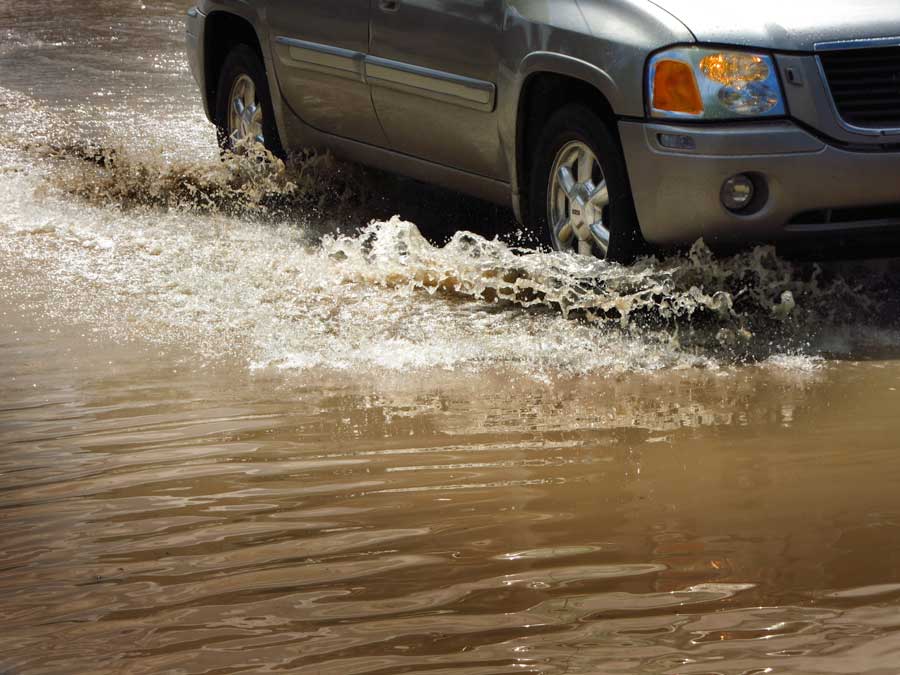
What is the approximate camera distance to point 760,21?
4.60 metres

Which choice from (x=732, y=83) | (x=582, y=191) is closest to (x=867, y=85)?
(x=732, y=83)

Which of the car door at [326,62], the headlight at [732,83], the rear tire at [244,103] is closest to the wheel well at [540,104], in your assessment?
the headlight at [732,83]

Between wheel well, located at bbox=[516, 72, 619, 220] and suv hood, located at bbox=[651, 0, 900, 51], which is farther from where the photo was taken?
wheel well, located at bbox=[516, 72, 619, 220]

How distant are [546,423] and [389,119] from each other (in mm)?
2483

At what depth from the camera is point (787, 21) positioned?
4.60 m

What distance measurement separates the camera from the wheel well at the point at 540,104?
5062mm

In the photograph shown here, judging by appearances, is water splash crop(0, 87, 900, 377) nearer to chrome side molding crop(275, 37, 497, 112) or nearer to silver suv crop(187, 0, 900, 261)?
silver suv crop(187, 0, 900, 261)

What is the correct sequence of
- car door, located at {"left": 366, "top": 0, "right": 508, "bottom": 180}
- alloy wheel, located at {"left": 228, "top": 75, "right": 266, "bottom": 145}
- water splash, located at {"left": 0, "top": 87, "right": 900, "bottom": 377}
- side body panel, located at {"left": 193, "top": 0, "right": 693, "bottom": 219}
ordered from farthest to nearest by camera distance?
alloy wheel, located at {"left": 228, "top": 75, "right": 266, "bottom": 145}, car door, located at {"left": 366, "top": 0, "right": 508, "bottom": 180}, side body panel, located at {"left": 193, "top": 0, "right": 693, "bottom": 219}, water splash, located at {"left": 0, "top": 87, "right": 900, "bottom": 377}

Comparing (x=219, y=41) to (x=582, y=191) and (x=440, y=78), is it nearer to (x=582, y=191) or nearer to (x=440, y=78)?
(x=440, y=78)

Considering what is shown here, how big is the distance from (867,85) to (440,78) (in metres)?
1.74

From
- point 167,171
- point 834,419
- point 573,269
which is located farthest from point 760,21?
point 167,171

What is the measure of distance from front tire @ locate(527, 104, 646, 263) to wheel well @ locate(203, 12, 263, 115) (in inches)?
100

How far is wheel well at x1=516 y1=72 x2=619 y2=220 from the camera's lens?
506cm

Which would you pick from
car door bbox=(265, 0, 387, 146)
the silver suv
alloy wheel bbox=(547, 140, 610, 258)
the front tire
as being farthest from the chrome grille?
car door bbox=(265, 0, 387, 146)
